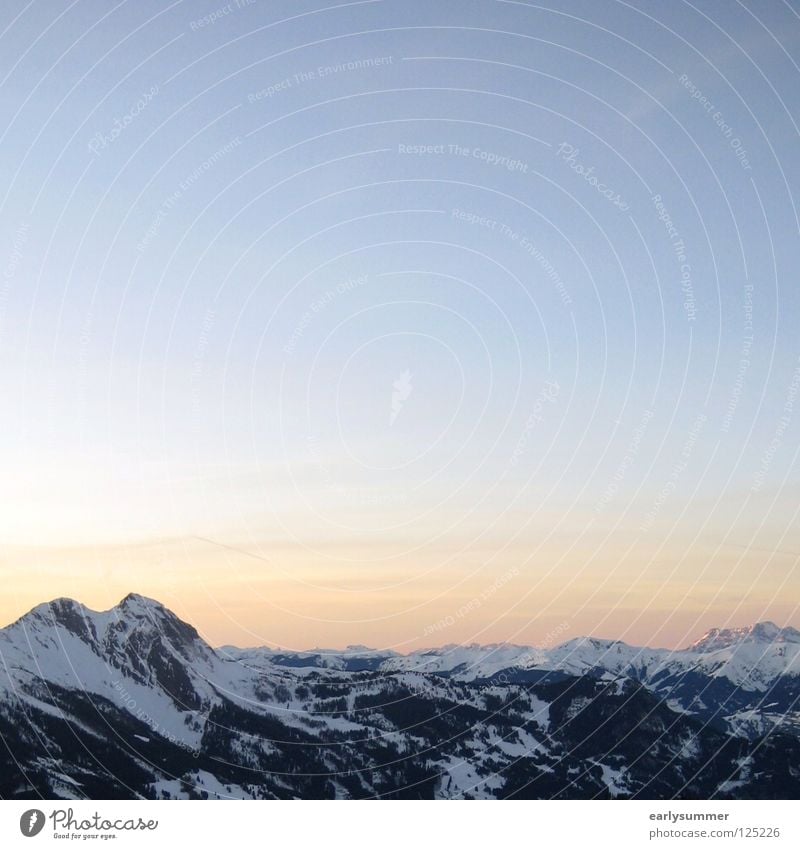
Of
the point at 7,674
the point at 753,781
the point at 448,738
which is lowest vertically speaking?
the point at 753,781

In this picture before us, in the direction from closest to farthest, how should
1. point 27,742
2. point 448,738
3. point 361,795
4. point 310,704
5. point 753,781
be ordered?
point 27,742 < point 361,795 < point 310,704 < point 448,738 < point 753,781

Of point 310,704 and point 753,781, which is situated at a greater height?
point 310,704

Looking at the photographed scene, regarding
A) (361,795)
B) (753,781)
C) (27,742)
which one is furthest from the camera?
(753,781)

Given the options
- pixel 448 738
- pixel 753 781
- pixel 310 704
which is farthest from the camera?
pixel 753 781

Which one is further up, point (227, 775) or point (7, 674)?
point (7, 674)
